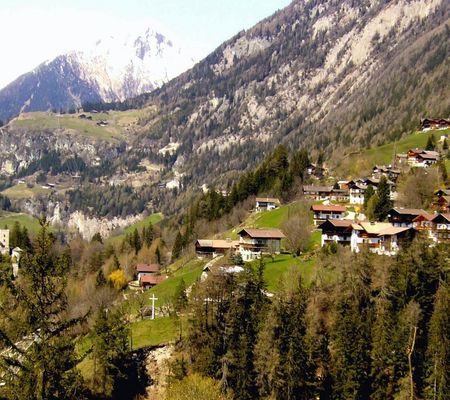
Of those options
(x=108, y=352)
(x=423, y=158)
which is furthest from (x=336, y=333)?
(x=423, y=158)

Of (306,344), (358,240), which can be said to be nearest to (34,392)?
(306,344)

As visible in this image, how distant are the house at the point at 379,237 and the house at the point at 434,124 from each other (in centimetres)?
10787

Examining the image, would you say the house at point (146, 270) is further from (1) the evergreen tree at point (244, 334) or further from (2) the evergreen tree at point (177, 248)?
(1) the evergreen tree at point (244, 334)

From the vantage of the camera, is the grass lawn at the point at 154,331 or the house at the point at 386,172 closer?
the grass lawn at the point at 154,331

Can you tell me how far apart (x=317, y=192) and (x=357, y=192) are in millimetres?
10621

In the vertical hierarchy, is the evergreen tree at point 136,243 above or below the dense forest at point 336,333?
below

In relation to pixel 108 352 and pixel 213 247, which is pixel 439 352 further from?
pixel 213 247

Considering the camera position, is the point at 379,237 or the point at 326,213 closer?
the point at 379,237

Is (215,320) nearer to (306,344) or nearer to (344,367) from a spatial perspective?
(306,344)

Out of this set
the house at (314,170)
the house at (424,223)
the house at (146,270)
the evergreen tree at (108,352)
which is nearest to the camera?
the evergreen tree at (108,352)

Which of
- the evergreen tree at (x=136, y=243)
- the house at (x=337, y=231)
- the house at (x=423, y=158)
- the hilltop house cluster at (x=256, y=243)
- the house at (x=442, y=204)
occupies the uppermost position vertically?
the house at (x=423, y=158)

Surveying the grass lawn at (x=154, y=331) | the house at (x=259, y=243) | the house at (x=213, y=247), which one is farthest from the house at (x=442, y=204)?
the grass lawn at (x=154, y=331)

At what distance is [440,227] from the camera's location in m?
90.0

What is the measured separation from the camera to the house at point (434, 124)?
188 metres
